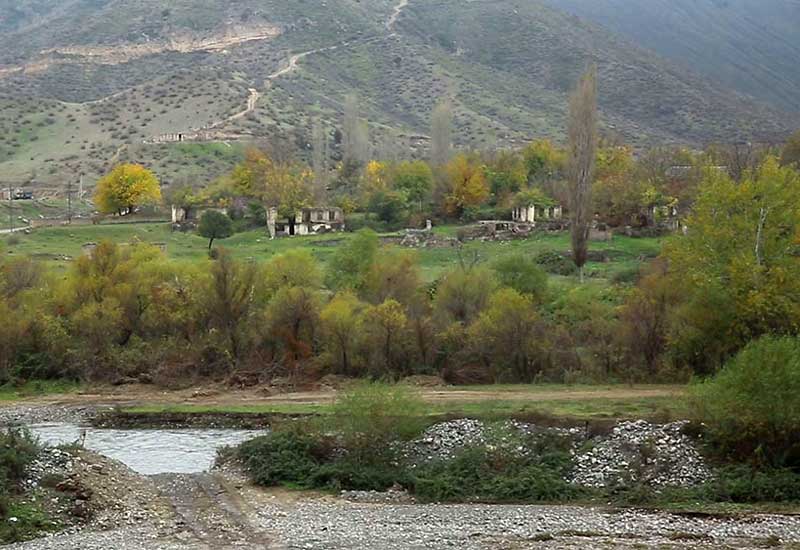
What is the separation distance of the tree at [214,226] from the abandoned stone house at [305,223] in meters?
3.58

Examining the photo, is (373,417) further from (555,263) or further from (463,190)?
(463,190)

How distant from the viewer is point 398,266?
50094 mm

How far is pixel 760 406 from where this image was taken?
1148 inches

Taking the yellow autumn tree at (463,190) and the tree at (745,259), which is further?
the yellow autumn tree at (463,190)

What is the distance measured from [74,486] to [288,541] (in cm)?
752

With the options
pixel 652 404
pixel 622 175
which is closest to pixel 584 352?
pixel 652 404

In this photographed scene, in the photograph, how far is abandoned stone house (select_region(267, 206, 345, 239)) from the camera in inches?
3327

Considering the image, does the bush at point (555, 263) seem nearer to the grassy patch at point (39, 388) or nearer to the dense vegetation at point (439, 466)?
the grassy patch at point (39, 388)

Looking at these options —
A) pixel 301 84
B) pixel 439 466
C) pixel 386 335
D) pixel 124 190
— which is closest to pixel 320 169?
pixel 124 190

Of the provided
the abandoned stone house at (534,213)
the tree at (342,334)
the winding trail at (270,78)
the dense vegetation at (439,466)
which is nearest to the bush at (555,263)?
the abandoned stone house at (534,213)

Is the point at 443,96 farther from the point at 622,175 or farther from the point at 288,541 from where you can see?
the point at 288,541

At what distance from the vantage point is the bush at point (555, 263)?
61.9 metres

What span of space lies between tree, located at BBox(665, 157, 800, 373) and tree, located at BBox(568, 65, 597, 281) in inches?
587

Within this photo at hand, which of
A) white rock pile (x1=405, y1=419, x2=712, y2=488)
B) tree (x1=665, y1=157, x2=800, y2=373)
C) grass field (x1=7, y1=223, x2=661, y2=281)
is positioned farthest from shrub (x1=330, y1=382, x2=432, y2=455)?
grass field (x1=7, y1=223, x2=661, y2=281)
